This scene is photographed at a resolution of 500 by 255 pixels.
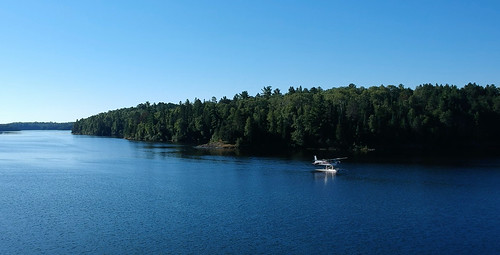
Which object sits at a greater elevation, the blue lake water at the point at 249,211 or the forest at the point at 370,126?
the forest at the point at 370,126

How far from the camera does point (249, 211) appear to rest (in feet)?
153

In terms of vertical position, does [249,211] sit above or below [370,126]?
below

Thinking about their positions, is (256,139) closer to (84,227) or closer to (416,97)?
(416,97)

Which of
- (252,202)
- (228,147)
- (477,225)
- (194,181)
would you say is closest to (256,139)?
(228,147)

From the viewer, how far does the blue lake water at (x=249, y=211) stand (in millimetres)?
35688

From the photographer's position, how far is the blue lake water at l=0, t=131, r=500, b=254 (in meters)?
35.7

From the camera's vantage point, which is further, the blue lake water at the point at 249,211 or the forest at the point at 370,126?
the forest at the point at 370,126

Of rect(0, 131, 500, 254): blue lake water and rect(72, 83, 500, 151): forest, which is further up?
rect(72, 83, 500, 151): forest

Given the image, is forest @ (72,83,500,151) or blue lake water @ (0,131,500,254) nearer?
blue lake water @ (0,131,500,254)

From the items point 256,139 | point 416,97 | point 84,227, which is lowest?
point 84,227

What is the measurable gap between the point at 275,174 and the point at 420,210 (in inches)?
1227

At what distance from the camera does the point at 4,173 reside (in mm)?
76312

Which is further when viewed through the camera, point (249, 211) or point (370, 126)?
point (370, 126)

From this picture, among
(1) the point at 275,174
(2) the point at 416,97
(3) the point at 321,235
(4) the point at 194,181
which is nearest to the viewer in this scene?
(3) the point at 321,235
